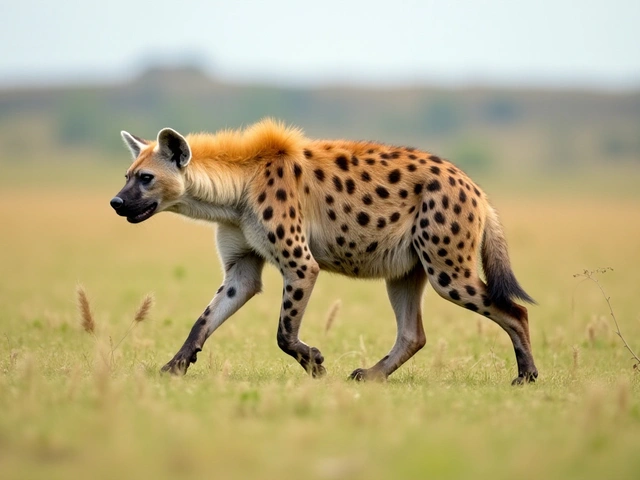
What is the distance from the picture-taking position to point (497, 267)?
903 centimetres

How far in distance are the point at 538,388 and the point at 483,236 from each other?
5.12 ft

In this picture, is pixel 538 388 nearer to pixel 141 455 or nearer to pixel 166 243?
pixel 141 455

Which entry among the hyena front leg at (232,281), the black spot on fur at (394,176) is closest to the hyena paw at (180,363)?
the hyena front leg at (232,281)

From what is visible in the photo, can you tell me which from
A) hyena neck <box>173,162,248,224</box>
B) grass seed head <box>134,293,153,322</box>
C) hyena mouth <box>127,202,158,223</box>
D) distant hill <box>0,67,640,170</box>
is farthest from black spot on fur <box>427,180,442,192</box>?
distant hill <box>0,67,640,170</box>

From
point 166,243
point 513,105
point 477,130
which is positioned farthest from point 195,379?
point 513,105

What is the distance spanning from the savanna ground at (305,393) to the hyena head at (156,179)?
114cm

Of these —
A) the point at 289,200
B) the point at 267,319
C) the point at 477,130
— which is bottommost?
the point at 477,130

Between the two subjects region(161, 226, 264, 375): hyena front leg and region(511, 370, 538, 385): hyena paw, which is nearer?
region(511, 370, 538, 385): hyena paw

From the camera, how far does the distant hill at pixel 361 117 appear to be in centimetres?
8181

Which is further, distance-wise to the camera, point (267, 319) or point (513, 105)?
point (513, 105)

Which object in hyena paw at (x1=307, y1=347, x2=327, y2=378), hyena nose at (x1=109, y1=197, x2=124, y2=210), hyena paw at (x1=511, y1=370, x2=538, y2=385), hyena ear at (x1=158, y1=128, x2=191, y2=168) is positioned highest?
hyena ear at (x1=158, y1=128, x2=191, y2=168)

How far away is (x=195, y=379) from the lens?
8172 mm

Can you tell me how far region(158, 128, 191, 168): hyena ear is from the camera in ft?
29.3

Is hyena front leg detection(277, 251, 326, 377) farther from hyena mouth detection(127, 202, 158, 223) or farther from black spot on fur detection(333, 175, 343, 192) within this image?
hyena mouth detection(127, 202, 158, 223)
